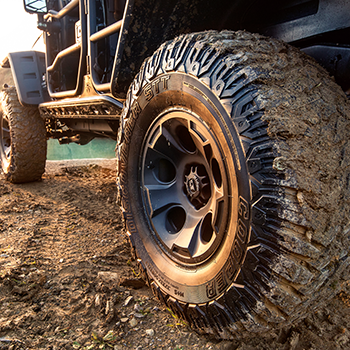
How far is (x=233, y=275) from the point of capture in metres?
1.08

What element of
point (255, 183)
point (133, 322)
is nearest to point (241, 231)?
point (255, 183)

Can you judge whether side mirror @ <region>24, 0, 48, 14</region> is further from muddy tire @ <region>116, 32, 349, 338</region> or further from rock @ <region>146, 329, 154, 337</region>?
rock @ <region>146, 329, 154, 337</region>

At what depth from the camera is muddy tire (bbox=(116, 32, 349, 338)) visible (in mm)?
977

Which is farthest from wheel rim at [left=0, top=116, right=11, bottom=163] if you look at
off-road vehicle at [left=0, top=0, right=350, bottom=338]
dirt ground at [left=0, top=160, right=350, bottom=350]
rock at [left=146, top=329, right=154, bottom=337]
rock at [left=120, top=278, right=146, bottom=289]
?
rock at [left=146, top=329, right=154, bottom=337]

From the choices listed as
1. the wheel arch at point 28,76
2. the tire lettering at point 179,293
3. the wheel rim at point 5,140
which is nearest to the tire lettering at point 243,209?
the tire lettering at point 179,293

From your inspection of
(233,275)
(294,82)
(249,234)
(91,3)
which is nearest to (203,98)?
(294,82)

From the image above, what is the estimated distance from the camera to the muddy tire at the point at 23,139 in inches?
146

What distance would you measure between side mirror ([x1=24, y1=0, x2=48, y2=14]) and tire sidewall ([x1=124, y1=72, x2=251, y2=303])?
2.41 meters

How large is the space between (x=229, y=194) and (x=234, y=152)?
0.17 metres

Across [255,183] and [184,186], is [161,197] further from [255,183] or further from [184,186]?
[255,183]

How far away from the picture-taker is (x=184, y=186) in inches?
63.4

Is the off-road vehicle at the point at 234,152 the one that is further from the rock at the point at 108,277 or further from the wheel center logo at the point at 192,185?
the rock at the point at 108,277

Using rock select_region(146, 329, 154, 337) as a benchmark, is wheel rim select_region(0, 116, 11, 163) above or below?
below

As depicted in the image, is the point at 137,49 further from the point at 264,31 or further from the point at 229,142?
the point at 229,142
